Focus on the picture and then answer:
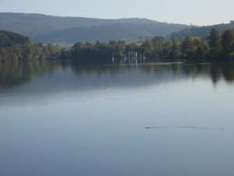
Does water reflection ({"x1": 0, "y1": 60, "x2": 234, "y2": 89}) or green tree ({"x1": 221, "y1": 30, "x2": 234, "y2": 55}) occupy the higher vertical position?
green tree ({"x1": 221, "y1": 30, "x2": 234, "y2": 55})

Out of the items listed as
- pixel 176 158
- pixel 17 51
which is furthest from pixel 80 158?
pixel 17 51

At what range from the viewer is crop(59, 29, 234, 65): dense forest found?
5920cm

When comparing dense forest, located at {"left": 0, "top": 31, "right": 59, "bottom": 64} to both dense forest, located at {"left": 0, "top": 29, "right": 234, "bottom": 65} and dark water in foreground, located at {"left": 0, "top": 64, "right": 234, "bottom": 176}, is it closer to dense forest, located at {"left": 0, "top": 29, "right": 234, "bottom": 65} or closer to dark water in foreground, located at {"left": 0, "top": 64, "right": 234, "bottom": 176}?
dense forest, located at {"left": 0, "top": 29, "right": 234, "bottom": 65}

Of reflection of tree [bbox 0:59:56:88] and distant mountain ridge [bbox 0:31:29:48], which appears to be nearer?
reflection of tree [bbox 0:59:56:88]

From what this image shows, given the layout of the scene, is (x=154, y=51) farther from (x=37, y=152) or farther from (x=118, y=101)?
(x=37, y=152)

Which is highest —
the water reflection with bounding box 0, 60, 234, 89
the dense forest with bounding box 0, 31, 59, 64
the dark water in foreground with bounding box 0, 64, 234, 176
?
the dark water in foreground with bounding box 0, 64, 234, 176

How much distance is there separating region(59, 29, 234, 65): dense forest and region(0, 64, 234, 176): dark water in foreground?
32.4 meters

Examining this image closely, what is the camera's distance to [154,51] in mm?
78062

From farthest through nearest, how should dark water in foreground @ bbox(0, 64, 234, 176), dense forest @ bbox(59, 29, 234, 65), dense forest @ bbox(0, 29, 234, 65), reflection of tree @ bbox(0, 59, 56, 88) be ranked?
dense forest @ bbox(0, 29, 234, 65), dense forest @ bbox(59, 29, 234, 65), reflection of tree @ bbox(0, 59, 56, 88), dark water in foreground @ bbox(0, 64, 234, 176)

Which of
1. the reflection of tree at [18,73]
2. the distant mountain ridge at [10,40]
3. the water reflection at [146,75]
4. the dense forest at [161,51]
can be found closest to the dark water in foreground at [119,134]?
the water reflection at [146,75]

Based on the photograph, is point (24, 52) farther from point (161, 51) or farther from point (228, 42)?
point (228, 42)

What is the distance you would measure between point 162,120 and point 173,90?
11127 millimetres

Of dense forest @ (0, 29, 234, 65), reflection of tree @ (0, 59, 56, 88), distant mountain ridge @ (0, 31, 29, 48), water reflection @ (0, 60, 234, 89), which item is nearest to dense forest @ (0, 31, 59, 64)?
dense forest @ (0, 29, 234, 65)

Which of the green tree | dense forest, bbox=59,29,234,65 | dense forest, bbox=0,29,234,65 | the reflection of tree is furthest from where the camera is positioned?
dense forest, bbox=0,29,234,65
